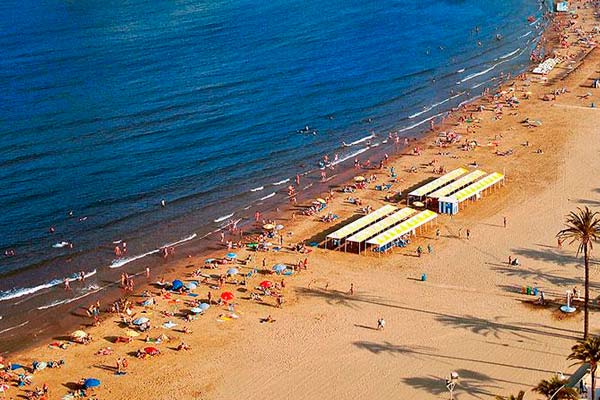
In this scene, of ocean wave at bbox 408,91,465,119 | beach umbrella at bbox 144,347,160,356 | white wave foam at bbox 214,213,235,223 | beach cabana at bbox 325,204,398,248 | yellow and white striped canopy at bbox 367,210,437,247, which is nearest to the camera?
beach umbrella at bbox 144,347,160,356

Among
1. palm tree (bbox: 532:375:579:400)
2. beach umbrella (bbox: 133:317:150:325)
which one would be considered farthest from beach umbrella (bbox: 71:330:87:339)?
palm tree (bbox: 532:375:579:400)

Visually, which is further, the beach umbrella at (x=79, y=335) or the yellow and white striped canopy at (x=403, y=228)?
the yellow and white striped canopy at (x=403, y=228)

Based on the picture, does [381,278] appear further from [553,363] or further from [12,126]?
[12,126]

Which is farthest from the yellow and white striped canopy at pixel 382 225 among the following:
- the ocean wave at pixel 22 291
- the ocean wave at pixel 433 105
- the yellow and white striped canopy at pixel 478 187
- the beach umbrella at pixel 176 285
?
the ocean wave at pixel 433 105

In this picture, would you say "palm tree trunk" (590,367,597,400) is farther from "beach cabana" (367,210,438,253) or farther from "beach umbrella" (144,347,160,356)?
"beach umbrella" (144,347,160,356)

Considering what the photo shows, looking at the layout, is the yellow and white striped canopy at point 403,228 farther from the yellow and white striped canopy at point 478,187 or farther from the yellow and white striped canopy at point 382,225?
the yellow and white striped canopy at point 478,187
